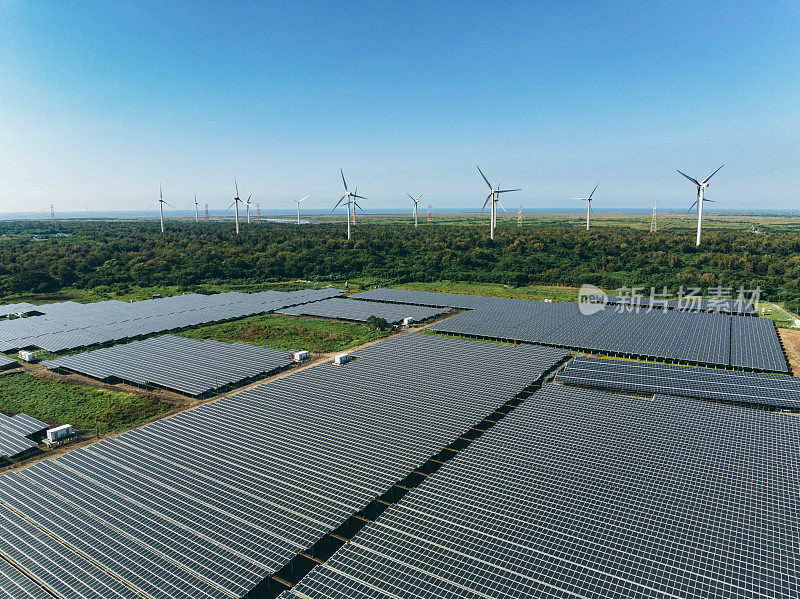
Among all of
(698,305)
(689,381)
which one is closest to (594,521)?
(689,381)

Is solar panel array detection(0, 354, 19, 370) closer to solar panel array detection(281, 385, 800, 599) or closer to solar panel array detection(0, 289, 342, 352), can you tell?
solar panel array detection(0, 289, 342, 352)

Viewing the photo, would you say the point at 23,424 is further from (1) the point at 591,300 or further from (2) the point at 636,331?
(1) the point at 591,300

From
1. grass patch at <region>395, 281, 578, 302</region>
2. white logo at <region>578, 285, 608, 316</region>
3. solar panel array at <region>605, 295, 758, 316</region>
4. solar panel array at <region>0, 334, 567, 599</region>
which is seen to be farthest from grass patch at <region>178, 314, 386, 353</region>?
solar panel array at <region>605, 295, 758, 316</region>

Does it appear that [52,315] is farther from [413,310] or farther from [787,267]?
[787,267]

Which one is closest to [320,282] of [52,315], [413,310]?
[413,310]

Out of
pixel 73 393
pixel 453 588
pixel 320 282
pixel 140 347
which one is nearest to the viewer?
pixel 453 588

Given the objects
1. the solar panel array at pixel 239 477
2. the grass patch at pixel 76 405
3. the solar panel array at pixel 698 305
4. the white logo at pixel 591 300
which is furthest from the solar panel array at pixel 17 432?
the solar panel array at pixel 698 305
